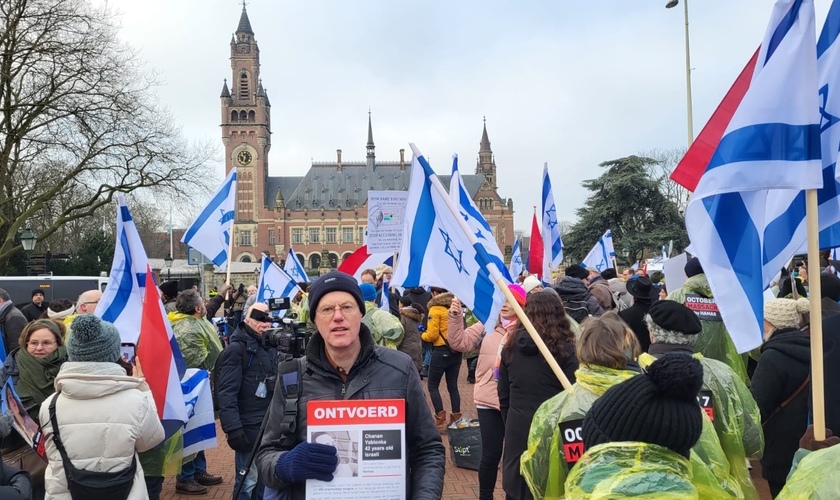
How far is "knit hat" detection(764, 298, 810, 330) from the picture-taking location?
4.04 meters

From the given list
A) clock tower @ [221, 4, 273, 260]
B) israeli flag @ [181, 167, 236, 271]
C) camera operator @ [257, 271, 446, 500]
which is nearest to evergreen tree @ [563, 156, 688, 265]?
israeli flag @ [181, 167, 236, 271]

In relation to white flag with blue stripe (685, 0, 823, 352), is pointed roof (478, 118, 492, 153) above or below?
above

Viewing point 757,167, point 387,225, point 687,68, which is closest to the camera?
point 757,167

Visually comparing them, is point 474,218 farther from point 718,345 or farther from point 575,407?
point 575,407

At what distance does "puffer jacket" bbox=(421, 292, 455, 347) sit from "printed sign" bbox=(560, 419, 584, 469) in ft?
15.9

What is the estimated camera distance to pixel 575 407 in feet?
9.62

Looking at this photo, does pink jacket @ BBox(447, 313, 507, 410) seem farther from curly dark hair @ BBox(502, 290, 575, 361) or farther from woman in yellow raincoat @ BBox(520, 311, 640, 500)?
woman in yellow raincoat @ BBox(520, 311, 640, 500)

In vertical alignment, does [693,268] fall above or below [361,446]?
above

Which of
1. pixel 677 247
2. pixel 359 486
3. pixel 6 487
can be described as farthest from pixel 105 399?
pixel 677 247

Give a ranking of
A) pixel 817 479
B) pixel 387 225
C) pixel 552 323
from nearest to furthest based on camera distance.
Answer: pixel 817 479 → pixel 552 323 → pixel 387 225

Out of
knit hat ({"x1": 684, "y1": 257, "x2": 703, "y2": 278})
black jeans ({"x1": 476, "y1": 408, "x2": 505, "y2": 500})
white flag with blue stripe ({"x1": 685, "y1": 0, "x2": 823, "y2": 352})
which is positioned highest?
white flag with blue stripe ({"x1": 685, "y1": 0, "x2": 823, "y2": 352})

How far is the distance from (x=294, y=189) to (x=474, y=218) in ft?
287

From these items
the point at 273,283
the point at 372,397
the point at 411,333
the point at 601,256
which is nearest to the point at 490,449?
the point at 372,397

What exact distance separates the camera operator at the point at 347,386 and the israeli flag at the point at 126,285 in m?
2.54
